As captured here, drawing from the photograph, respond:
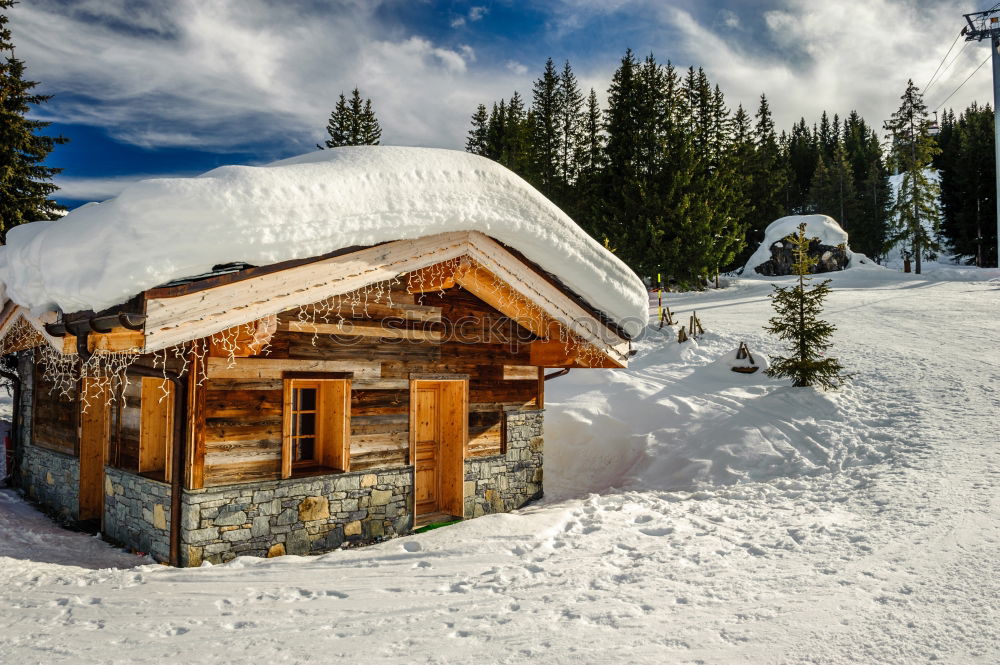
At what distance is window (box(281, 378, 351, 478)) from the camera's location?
7.17 m

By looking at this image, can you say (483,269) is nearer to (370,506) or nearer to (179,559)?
(370,506)

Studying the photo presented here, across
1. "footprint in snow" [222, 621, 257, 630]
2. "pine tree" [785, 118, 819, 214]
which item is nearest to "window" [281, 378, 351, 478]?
"footprint in snow" [222, 621, 257, 630]

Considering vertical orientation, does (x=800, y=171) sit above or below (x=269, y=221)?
above

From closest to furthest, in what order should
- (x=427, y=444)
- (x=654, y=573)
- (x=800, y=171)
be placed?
1. (x=654, y=573)
2. (x=427, y=444)
3. (x=800, y=171)

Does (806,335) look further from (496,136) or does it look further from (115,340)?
(496,136)

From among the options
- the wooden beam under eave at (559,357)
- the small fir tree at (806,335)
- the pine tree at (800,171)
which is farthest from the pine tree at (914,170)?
the wooden beam under eave at (559,357)

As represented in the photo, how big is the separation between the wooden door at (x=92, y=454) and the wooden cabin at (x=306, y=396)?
1.2 inches

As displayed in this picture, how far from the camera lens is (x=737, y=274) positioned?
136 feet

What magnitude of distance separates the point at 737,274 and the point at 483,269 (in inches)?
1524

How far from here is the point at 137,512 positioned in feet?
22.6

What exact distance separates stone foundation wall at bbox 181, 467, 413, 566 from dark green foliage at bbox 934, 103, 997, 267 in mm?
47445

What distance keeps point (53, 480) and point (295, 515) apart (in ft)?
17.9

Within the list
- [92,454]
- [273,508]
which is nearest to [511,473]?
[273,508]

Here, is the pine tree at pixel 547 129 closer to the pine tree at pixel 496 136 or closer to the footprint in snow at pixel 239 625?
the pine tree at pixel 496 136
